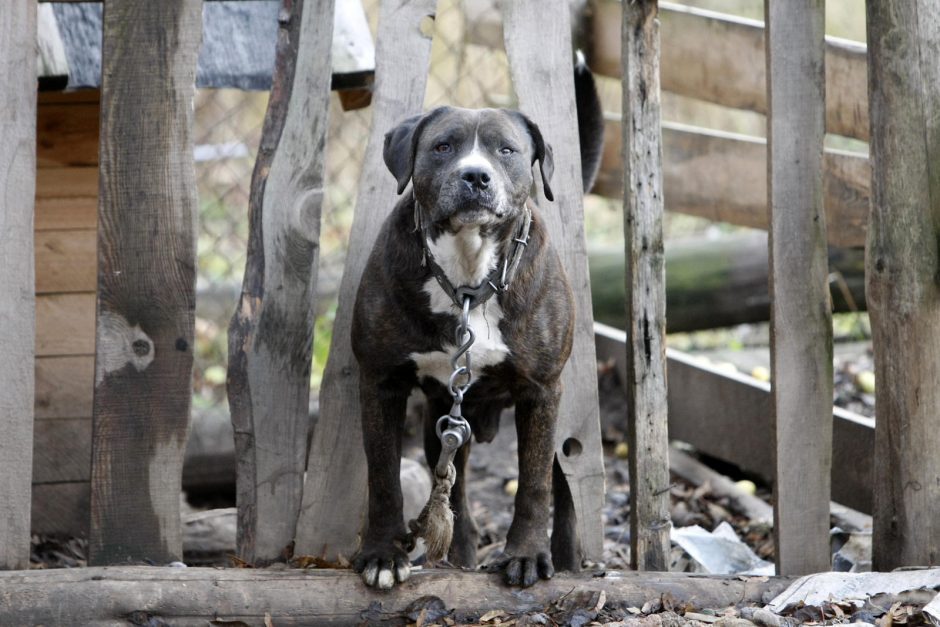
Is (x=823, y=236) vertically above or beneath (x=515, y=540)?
above

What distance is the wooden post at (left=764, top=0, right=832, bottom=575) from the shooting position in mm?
3938

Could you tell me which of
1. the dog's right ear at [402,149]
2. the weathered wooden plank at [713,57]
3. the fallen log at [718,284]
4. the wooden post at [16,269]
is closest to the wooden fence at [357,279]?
the wooden post at [16,269]

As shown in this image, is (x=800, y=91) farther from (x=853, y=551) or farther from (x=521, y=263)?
(x=853, y=551)

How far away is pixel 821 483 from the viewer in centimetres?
407

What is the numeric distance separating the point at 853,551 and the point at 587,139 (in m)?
1.94

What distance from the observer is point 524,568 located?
3783 mm

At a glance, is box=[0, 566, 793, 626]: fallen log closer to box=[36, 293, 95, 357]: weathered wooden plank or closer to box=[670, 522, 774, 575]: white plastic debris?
box=[670, 522, 774, 575]: white plastic debris

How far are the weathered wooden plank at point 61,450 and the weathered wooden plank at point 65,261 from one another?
605 millimetres

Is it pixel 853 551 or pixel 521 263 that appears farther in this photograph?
pixel 853 551

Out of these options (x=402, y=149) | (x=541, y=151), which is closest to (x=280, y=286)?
(x=402, y=149)

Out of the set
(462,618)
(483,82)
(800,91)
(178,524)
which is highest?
(483,82)

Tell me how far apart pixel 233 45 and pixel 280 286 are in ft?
4.18

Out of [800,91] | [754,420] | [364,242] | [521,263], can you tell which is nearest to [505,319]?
[521,263]

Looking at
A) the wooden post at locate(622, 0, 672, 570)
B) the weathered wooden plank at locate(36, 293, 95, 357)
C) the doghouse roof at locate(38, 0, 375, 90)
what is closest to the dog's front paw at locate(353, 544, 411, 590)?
the wooden post at locate(622, 0, 672, 570)
